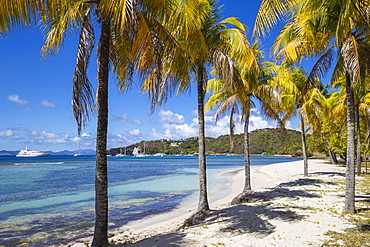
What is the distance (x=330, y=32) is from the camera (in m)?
8.30

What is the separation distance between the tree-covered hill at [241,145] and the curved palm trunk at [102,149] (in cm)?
8953

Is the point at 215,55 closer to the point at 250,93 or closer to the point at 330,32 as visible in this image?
the point at 330,32

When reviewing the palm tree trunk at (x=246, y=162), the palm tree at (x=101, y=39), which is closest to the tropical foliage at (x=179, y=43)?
the palm tree at (x=101, y=39)

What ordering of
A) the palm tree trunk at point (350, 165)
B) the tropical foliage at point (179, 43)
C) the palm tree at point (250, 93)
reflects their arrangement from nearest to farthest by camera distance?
the tropical foliage at point (179, 43)
the palm tree trunk at point (350, 165)
the palm tree at point (250, 93)

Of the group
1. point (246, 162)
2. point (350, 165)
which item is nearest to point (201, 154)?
point (350, 165)

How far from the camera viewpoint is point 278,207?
9.11m

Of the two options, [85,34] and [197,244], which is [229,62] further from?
[197,244]

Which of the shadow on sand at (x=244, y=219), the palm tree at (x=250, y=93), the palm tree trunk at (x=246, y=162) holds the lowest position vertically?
the shadow on sand at (x=244, y=219)

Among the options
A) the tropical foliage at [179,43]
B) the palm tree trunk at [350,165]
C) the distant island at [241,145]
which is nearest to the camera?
the tropical foliage at [179,43]

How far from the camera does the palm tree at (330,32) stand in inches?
245

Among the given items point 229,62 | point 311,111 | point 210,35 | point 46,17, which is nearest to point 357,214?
point 229,62

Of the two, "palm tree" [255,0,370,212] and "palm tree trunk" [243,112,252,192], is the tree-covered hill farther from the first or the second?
"palm tree" [255,0,370,212]

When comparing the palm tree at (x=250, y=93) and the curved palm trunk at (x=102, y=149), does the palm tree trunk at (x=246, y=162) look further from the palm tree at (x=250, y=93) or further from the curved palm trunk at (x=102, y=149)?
the curved palm trunk at (x=102, y=149)

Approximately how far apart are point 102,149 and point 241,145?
133498mm
